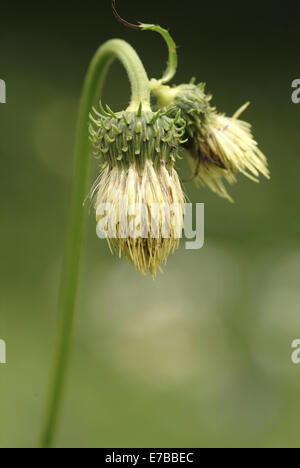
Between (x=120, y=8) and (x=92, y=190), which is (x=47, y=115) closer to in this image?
(x=120, y=8)

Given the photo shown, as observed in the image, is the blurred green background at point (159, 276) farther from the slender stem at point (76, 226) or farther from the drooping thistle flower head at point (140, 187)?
the drooping thistle flower head at point (140, 187)

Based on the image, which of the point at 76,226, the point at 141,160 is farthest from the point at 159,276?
the point at 141,160

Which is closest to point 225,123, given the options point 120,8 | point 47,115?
point 47,115

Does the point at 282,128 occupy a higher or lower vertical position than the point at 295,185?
higher

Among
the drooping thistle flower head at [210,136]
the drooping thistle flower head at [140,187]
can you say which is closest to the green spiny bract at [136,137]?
the drooping thistle flower head at [140,187]

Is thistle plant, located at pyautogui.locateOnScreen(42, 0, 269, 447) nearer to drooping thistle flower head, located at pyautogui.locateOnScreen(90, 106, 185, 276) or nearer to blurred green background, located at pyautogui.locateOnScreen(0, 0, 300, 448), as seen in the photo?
drooping thistle flower head, located at pyautogui.locateOnScreen(90, 106, 185, 276)
